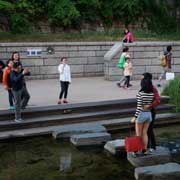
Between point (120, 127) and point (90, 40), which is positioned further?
point (90, 40)

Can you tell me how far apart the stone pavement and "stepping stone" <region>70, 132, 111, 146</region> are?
3.01 m

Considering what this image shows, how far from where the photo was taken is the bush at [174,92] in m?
14.3

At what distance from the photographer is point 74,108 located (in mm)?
13062

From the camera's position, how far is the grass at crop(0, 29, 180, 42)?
2022cm

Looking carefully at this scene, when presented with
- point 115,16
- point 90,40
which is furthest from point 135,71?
point 115,16

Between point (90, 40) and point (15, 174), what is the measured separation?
41.0ft

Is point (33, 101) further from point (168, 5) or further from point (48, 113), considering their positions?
point (168, 5)

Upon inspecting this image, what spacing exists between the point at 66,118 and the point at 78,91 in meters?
3.85

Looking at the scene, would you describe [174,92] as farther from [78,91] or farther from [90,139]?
[90,139]

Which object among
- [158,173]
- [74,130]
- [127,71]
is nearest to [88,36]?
[127,71]

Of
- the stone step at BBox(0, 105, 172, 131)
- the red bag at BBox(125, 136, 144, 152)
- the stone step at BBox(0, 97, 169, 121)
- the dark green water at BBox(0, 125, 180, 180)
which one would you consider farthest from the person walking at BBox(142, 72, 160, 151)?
the stone step at BBox(0, 97, 169, 121)

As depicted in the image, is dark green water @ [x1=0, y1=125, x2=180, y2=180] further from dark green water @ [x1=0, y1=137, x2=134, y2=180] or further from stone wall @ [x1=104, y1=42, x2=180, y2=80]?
stone wall @ [x1=104, y1=42, x2=180, y2=80]

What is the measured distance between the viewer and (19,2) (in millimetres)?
21281

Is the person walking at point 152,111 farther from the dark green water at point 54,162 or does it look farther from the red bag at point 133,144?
the dark green water at point 54,162
